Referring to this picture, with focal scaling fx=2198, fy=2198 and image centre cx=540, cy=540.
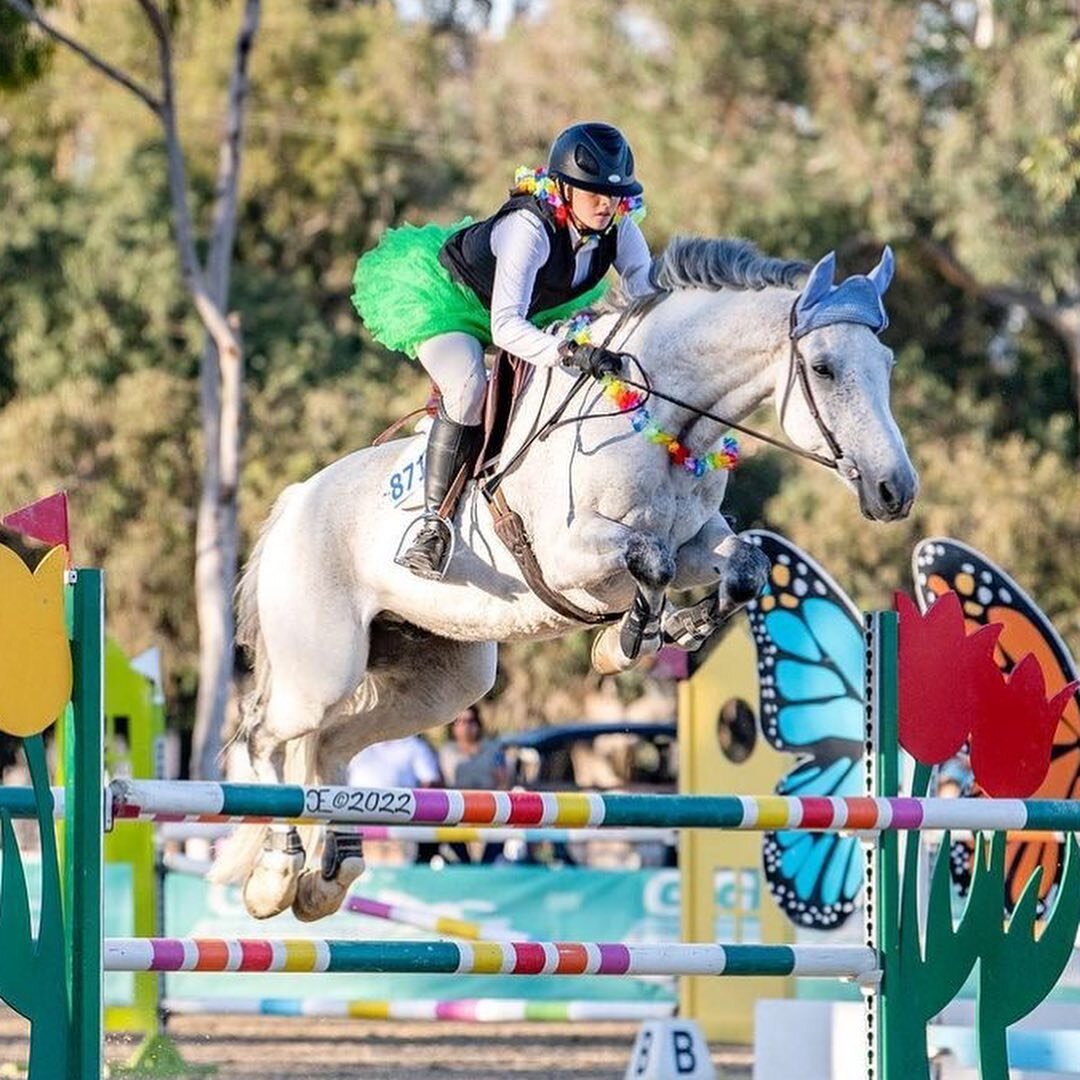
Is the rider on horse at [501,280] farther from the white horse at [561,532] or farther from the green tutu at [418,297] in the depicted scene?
the white horse at [561,532]

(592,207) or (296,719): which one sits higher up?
(592,207)

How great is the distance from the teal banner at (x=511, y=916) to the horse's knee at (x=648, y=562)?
5.92 m

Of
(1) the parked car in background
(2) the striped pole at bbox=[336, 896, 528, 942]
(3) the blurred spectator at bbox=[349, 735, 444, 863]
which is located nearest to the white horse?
(2) the striped pole at bbox=[336, 896, 528, 942]

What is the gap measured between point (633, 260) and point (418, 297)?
1.97 ft

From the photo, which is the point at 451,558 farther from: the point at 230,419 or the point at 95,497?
the point at 95,497

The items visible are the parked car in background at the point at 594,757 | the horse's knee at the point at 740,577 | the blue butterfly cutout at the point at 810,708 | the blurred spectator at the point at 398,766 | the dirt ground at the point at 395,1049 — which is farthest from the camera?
the parked car in background at the point at 594,757

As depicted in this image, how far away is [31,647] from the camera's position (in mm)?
4332

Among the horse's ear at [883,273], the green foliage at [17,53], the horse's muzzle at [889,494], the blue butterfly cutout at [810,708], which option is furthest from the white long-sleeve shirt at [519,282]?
the green foliage at [17,53]

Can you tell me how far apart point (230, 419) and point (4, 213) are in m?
12.9

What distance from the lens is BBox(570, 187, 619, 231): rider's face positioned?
5.61 metres

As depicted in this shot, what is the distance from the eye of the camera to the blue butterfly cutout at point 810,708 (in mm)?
8016

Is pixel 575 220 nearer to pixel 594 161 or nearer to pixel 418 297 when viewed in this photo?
pixel 594 161

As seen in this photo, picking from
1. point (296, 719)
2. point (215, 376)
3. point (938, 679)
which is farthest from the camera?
point (215, 376)

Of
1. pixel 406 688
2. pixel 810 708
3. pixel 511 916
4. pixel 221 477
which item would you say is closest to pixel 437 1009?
pixel 406 688
